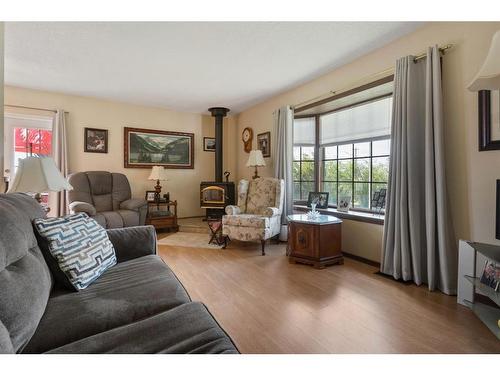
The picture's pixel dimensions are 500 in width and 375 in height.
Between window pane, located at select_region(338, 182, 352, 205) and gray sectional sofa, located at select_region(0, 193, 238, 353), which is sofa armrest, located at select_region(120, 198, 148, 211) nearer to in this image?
gray sectional sofa, located at select_region(0, 193, 238, 353)

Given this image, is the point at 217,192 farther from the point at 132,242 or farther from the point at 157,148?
the point at 132,242

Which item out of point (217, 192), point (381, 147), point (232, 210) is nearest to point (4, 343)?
point (232, 210)

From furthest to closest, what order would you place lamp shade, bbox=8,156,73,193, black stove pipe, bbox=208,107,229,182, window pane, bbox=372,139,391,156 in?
1. black stove pipe, bbox=208,107,229,182
2. window pane, bbox=372,139,391,156
3. lamp shade, bbox=8,156,73,193

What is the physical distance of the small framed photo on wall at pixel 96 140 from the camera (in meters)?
4.41

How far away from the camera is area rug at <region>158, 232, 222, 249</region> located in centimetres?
379

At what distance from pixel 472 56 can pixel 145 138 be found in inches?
183

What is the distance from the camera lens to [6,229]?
1051 millimetres

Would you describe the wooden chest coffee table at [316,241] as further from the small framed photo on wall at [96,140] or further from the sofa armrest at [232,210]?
the small framed photo on wall at [96,140]

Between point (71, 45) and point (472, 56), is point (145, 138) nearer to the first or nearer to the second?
point (71, 45)

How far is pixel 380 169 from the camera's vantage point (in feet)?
10.5

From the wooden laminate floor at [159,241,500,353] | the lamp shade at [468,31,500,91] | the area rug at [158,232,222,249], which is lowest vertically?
the wooden laminate floor at [159,241,500,353]

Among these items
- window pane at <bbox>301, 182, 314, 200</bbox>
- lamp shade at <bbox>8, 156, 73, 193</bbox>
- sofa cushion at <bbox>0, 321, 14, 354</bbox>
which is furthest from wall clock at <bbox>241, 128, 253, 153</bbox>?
sofa cushion at <bbox>0, 321, 14, 354</bbox>

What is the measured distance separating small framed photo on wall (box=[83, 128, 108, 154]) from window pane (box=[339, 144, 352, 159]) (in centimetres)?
388

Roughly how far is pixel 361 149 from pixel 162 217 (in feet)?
10.8
